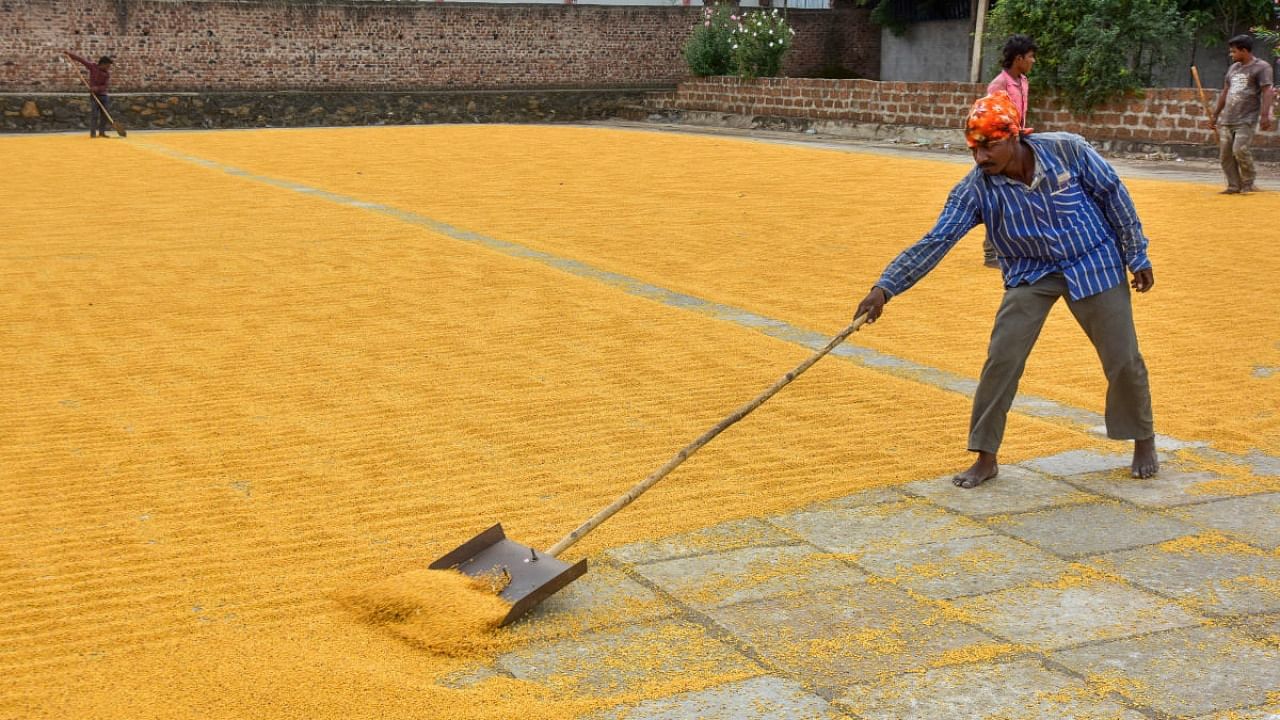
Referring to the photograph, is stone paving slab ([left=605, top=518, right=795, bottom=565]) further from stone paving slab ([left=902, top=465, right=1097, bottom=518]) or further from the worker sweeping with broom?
the worker sweeping with broom

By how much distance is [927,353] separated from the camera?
758cm

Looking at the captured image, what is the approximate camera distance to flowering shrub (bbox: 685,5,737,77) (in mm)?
32344

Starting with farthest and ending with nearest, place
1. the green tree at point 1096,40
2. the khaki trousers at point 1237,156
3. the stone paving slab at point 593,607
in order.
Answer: the green tree at point 1096,40
the khaki trousers at point 1237,156
the stone paving slab at point 593,607

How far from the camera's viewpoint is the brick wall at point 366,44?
29141 millimetres

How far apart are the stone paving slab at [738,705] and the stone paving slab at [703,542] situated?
984mm

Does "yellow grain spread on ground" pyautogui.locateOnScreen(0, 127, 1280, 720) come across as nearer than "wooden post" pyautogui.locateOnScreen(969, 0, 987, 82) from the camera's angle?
Yes

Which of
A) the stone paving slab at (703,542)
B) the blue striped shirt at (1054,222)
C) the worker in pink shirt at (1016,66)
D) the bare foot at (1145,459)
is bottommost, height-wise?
the stone paving slab at (703,542)

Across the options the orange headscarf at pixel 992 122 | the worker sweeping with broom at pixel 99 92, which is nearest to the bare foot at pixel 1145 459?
the orange headscarf at pixel 992 122

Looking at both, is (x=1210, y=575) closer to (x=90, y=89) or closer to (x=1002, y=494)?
(x=1002, y=494)

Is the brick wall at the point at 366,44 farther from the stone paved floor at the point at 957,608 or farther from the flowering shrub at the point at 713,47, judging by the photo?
the stone paved floor at the point at 957,608

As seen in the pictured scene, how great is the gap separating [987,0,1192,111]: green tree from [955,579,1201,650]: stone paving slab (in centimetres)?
1872

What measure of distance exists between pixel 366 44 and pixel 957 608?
29.9 meters

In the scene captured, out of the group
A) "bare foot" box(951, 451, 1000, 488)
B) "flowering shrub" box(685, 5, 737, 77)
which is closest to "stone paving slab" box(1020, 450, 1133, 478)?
"bare foot" box(951, 451, 1000, 488)

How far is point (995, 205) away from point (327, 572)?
8.48ft
